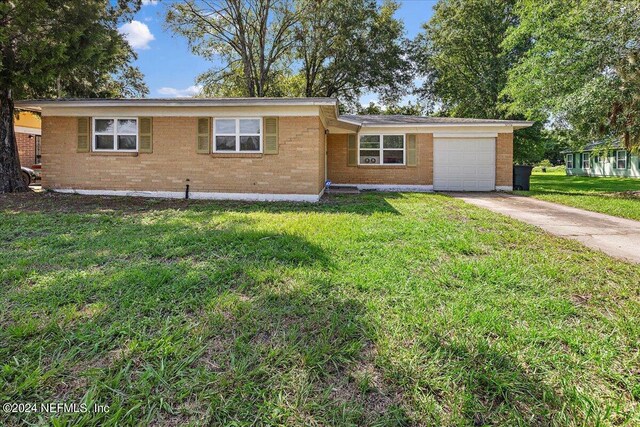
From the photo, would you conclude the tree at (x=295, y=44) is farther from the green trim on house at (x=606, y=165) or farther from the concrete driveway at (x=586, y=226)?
the concrete driveway at (x=586, y=226)

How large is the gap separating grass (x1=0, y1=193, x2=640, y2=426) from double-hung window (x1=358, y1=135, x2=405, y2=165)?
10.2m

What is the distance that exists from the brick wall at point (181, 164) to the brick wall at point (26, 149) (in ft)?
30.0

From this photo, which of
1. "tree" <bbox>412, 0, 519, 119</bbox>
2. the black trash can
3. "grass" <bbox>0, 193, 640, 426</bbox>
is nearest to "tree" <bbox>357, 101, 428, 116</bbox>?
"tree" <bbox>412, 0, 519, 119</bbox>

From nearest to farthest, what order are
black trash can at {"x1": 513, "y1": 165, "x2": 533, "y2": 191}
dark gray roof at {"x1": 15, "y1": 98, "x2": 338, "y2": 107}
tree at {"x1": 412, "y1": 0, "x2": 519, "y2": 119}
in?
dark gray roof at {"x1": 15, "y1": 98, "x2": 338, "y2": 107}, black trash can at {"x1": 513, "y1": 165, "x2": 533, "y2": 191}, tree at {"x1": 412, "y1": 0, "x2": 519, "y2": 119}

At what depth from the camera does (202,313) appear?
2.86 meters

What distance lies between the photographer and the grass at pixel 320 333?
74.3 inches

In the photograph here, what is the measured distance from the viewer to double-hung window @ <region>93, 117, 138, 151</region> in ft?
35.8

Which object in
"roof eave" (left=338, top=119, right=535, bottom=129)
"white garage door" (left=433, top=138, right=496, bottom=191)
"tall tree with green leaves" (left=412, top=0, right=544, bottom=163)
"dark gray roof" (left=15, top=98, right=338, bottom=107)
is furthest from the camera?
"tall tree with green leaves" (left=412, top=0, right=544, bottom=163)

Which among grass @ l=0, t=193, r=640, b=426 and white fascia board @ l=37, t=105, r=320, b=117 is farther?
white fascia board @ l=37, t=105, r=320, b=117

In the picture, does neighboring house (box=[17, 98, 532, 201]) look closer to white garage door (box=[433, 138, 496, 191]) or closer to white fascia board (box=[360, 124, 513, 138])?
white fascia board (box=[360, 124, 513, 138])

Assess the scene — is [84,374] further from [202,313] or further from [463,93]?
[463,93]

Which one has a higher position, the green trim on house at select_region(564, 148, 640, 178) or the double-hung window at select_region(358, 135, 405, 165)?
the green trim on house at select_region(564, 148, 640, 178)

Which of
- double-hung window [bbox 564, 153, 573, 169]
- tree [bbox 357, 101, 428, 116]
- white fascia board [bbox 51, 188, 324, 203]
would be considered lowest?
white fascia board [bbox 51, 188, 324, 203]

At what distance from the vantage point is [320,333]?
257 centimetres
